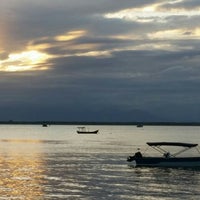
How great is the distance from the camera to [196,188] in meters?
54.0

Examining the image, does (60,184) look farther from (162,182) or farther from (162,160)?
(162,160)

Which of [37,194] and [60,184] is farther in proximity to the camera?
[60,184]

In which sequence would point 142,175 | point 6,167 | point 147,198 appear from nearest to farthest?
point 147,198, point 142,175, point 6,167

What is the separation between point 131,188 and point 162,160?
2734 centimetres

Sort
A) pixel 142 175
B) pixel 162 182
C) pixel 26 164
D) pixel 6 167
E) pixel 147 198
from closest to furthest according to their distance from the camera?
pixel 147 198
pixel 162 182
pixel 142 175
pixel 6 167
pixel 26 164

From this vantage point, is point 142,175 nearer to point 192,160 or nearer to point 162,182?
point 162,182

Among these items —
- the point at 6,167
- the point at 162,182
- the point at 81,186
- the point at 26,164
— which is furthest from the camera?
the point at 26,164

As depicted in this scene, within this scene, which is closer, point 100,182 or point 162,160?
point 100,182

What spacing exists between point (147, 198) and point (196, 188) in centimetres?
1006

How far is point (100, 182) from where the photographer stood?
56.9 m

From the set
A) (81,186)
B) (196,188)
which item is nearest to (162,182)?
(196,188)

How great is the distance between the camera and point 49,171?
229 feet

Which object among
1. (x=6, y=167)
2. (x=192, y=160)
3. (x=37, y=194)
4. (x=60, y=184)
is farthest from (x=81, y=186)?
(x=192, y=160)

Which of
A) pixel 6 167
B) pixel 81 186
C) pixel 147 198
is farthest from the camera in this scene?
pixel 6 167
